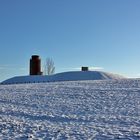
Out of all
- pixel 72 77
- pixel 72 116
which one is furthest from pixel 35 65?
pixel 72 116

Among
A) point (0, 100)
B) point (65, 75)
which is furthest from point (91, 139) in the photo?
point (65, 75)

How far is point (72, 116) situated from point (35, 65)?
140 feet

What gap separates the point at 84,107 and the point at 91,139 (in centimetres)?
802

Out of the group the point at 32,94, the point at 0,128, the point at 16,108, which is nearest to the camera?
the point at 0,128

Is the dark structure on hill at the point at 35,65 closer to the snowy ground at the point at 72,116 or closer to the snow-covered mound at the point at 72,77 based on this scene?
the snow-covered mound at the point at 72,77

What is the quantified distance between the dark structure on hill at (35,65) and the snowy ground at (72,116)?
33.1m

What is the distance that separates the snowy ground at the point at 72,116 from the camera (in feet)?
38.9

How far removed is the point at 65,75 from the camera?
53.8 metres

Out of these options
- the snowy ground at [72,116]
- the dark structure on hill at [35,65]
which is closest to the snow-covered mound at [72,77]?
the dark structure on hill at [35,65]

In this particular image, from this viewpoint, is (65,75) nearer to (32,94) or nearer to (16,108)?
(32,94)

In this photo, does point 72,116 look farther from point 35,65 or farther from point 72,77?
point 35,65

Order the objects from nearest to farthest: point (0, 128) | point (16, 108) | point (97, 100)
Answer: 1. point (0, 128)
2. point (16, 108)
3. point (97, 100)

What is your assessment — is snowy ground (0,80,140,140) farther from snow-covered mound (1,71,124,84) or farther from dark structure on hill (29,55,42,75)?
dark structure on hill (29,55,42,75)

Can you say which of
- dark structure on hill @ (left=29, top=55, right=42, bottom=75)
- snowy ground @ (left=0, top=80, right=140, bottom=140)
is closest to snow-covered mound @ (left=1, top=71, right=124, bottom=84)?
dark structure on hill @ (left=29, top=55, right=42, bottom=75)
